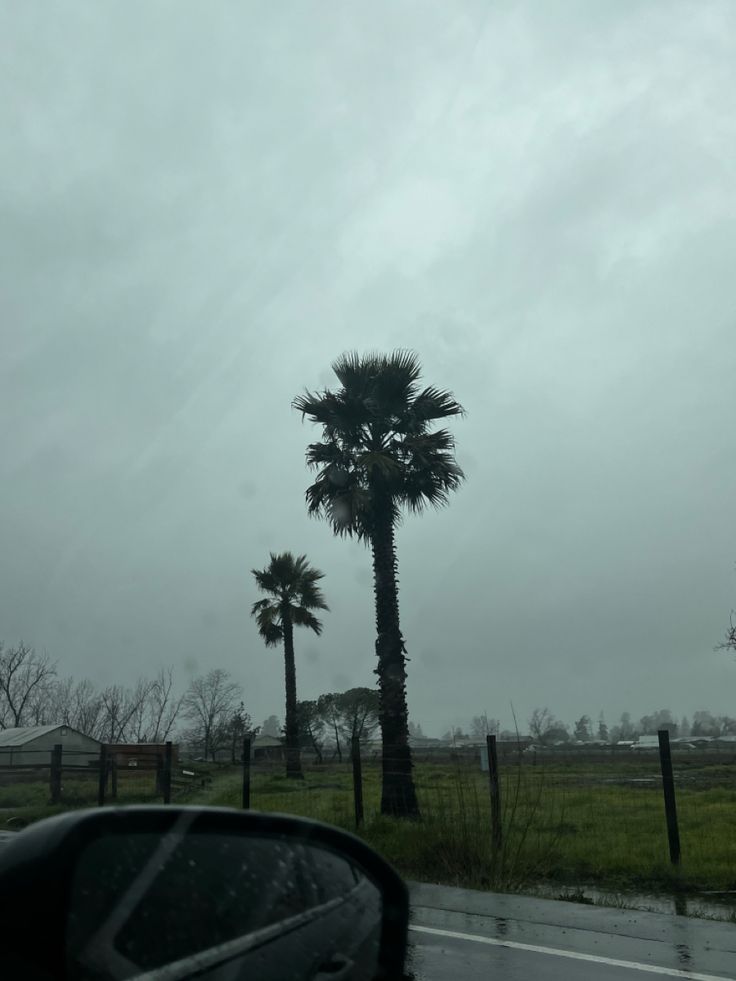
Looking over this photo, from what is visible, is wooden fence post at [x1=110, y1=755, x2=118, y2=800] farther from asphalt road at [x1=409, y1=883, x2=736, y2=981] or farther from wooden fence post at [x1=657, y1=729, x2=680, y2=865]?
wooden fence post at [x1=657, y1=729, x2=680, y2=865]

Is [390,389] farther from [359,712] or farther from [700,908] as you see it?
[359,712]

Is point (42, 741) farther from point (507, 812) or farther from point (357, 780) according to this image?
point (507, 812)

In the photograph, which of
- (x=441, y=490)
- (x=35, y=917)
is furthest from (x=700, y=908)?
(x=441, y=490)

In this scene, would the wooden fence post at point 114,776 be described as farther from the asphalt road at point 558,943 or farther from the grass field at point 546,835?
the asphalt road at point 558,943

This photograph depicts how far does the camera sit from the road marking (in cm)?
630

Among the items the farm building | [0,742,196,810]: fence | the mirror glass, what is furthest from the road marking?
the farm building

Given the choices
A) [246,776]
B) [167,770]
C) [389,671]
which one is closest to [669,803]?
[389,671]

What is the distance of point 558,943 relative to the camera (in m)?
7.41

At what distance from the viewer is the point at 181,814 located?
8.04 feet

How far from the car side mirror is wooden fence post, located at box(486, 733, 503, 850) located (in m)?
8.30

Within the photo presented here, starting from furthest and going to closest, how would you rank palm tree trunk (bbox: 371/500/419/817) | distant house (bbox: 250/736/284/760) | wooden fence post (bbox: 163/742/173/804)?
distant house (bbox: 250/736/284/760) → wooden fence post (bbox: 163/742/173/804) → palm tree trunk (bbox: 371/500/419/817)

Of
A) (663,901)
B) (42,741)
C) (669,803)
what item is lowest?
(663,901)

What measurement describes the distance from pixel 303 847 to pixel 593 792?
43.7 feet

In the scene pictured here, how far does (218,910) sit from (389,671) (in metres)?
14.3
